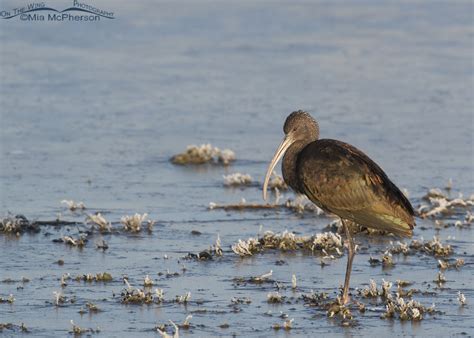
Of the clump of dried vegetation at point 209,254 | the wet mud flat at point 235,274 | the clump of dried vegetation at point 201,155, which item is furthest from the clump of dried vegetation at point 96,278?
the clump of dried vegetation at point 201,155

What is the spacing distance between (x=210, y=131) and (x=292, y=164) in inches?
269

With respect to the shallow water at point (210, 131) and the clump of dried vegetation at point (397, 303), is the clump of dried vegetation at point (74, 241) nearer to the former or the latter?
the shallow water at point (210, 131)

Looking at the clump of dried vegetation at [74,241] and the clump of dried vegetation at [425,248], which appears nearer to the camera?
the clump of dried vegetation at [425,248]

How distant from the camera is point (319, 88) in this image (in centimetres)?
1956

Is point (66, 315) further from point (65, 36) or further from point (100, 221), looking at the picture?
point (65, 36)

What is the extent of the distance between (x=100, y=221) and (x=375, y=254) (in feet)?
8.17

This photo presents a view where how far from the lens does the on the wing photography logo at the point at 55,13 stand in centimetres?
2491

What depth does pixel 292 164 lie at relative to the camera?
9.74 metres

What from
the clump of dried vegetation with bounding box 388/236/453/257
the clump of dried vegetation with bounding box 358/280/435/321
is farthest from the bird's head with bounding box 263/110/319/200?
the clump of dried vegetation with bounding box 388/236/453/257

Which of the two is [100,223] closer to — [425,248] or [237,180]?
[237,180]

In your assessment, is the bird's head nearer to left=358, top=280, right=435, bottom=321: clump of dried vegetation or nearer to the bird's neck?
the bird's neck

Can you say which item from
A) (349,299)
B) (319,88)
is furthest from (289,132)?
(319,88)

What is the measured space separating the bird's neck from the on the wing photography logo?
1529cm

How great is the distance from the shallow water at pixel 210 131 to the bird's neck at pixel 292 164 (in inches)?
29.4
